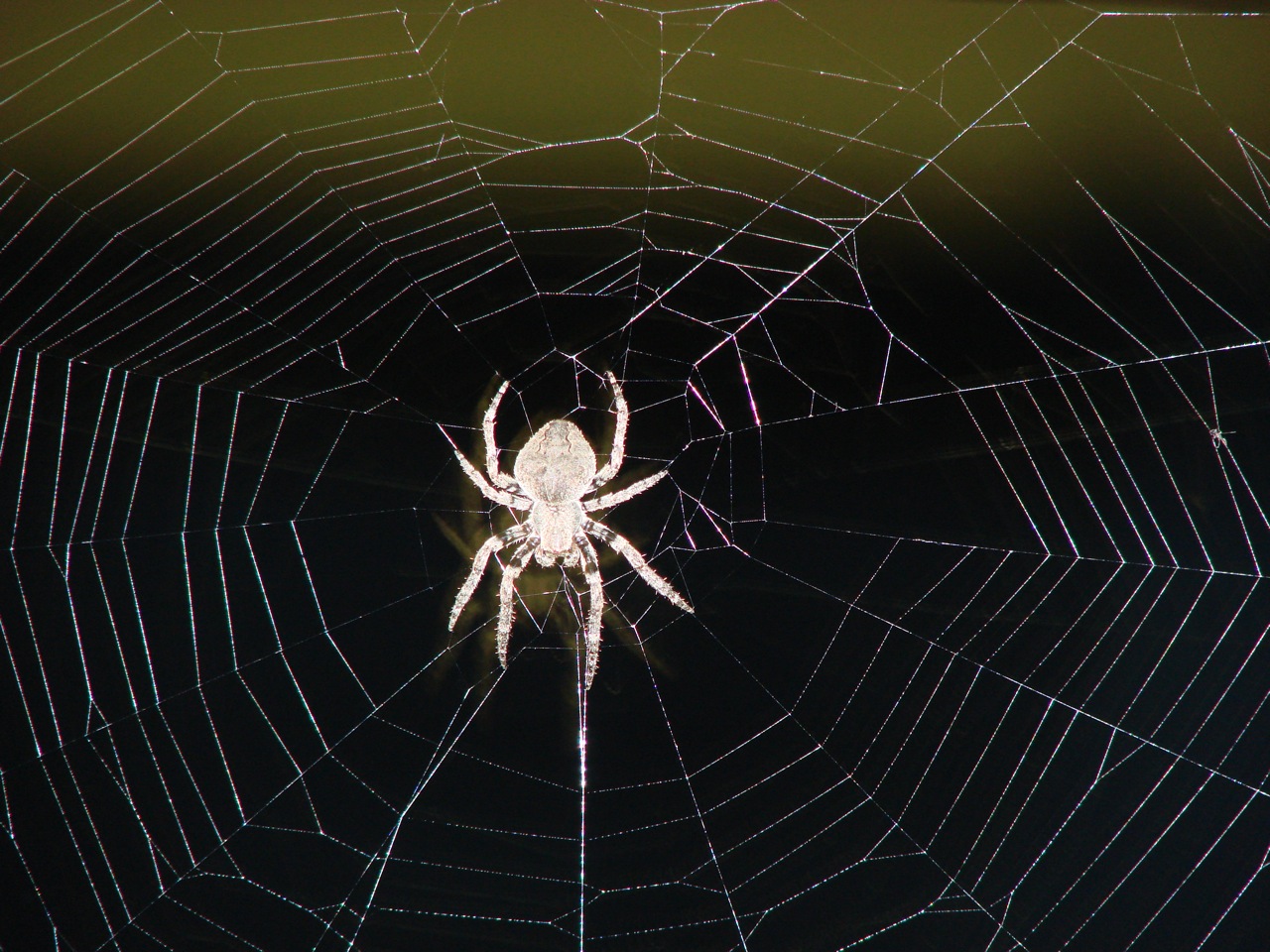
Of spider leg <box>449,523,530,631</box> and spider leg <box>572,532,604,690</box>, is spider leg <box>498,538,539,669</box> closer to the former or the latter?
spider leg <box>449,523,530,631</box>

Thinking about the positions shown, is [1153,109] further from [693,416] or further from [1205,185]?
[693,416]

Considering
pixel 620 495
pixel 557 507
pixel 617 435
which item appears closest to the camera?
pixel 617 435

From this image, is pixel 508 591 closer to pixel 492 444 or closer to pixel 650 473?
pixel 492 444

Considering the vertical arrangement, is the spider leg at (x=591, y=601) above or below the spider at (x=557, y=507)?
below

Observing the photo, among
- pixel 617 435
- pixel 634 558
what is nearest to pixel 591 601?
pixel 634 558

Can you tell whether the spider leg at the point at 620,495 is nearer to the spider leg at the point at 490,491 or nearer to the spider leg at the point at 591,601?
the spider leg at the point at 591,601

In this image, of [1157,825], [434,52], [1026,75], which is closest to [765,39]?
[1026,75]

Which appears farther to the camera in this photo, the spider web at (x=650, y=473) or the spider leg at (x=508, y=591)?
the spider leg at (x=508, y=591)

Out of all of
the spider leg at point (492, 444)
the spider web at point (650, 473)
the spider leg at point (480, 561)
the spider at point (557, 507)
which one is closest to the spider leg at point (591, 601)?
the spider at point (557, 507)
